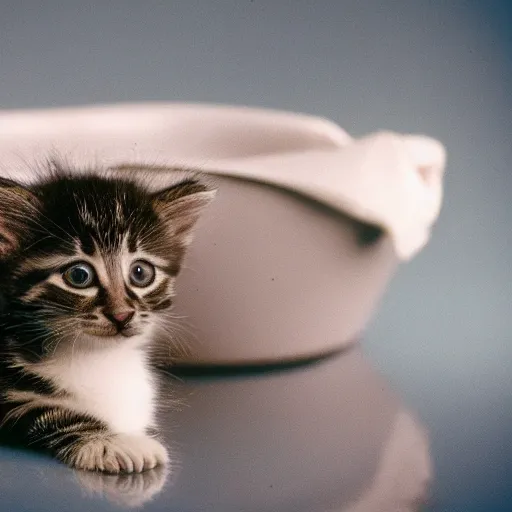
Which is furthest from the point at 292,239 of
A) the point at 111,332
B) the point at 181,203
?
the point at 111,332

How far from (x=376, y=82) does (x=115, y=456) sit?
705 mm

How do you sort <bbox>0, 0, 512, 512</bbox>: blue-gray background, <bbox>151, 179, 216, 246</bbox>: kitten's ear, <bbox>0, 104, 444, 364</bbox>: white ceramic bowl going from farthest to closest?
<bbox>0, 0, 512, 512</bbox>: blue-gray background
<bbox>0, 104, 444, 364</bbox>: white ceramic bowl
<bbox>151, 179, 216, 246</bbox>: kitten's ear

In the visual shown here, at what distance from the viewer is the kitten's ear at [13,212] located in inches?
23.1

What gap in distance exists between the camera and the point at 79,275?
599 mm

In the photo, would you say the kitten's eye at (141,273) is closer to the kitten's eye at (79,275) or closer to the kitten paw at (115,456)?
the kitten's eye at (79,275)

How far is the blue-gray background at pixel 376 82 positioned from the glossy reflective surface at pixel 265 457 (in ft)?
0.38

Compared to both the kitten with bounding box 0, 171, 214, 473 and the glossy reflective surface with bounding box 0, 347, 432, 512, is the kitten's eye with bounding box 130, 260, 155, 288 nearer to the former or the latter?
the kitten with bounding box 0, 171, 214, 473

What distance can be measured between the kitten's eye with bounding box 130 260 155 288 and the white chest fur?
7cm

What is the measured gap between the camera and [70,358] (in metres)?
0.62

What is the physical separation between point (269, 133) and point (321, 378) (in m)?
0.59

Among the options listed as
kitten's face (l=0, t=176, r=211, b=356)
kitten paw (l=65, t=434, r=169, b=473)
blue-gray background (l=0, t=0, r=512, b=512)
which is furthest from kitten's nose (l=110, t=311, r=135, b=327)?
blue-gray background (l=0, t=0, r=512, b=512)

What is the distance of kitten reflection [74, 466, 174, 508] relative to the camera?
54 centimetres

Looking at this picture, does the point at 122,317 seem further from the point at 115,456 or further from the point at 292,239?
the point at 292,239

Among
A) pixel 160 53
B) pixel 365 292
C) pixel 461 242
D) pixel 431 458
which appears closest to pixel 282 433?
pixel 431 458
